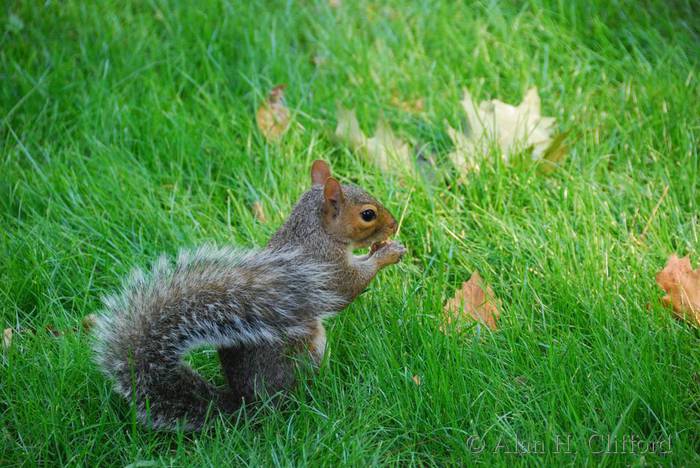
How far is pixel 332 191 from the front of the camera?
77.2 inches

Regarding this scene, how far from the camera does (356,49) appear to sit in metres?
3.04

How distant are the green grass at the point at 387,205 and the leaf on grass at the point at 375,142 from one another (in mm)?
42

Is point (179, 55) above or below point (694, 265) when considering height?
above

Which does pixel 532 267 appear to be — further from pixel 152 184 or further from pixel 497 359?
pixel 152 184

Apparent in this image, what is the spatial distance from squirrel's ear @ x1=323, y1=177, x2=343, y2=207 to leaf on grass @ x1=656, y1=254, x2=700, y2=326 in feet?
2.66

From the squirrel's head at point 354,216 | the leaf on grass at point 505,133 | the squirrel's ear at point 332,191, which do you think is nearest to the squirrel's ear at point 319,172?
the squirrel's head at point 354,216

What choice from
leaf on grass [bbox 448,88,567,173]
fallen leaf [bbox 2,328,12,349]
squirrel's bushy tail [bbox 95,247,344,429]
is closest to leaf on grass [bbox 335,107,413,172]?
leaf on grass [bbox 448,88,567,173]

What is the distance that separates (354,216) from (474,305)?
38 centimetres

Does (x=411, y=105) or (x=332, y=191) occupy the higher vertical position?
(x=332, y=191)

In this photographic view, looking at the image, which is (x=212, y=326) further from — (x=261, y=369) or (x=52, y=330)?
(x=52, y=330)

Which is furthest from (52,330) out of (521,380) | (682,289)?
(682,289)

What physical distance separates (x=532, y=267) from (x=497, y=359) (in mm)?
395

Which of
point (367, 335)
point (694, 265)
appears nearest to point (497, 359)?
point (367, 335)

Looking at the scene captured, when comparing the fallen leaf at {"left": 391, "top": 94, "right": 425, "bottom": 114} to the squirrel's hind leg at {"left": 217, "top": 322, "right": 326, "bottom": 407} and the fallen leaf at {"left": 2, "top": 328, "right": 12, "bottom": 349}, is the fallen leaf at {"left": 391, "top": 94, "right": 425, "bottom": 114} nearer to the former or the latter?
the squirrel's hind leg at {"left": 217, "top": 322, "right": 326, "bottom": 407}
